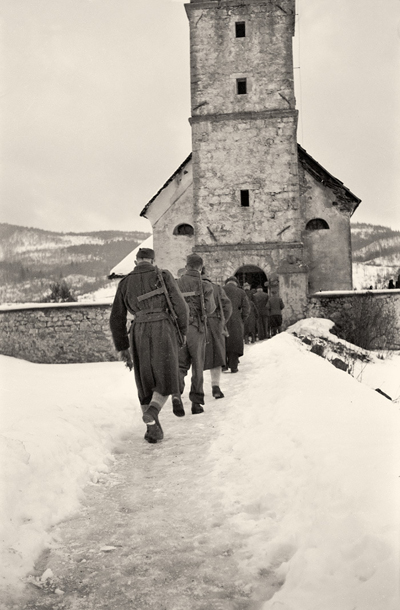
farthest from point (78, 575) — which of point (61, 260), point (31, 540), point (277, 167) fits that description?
→ point (61, 260)

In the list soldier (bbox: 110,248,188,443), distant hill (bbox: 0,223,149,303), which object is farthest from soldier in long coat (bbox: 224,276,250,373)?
distant hill (bbox: 0,223,149,303)

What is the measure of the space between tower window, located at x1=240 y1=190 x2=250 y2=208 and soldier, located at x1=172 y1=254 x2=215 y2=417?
13.6m

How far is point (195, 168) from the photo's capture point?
70.2 feet

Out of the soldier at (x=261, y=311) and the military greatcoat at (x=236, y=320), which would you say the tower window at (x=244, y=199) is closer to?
the soldier at (x=261, y=311)

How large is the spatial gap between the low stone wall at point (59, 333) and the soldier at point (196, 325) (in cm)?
902

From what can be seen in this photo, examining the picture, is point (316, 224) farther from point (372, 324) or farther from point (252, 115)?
point (372, 324)

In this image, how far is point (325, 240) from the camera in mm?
23562

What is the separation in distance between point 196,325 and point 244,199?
47.4ft

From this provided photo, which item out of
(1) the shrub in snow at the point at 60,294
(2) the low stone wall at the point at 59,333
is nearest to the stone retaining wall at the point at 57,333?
(2) the low stone wall at the point at 59,333

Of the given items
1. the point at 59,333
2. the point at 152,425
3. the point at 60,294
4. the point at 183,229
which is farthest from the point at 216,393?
the point at 60,294

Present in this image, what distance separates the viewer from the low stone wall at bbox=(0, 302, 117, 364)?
16.7 metres

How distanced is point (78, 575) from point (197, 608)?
72 centimetres

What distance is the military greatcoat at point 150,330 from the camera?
5.89 metres

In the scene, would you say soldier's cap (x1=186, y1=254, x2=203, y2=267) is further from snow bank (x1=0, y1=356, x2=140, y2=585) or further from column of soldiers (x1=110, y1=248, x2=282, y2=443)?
snow bank (x1=0, y1=356, x2=140, y2=585)
